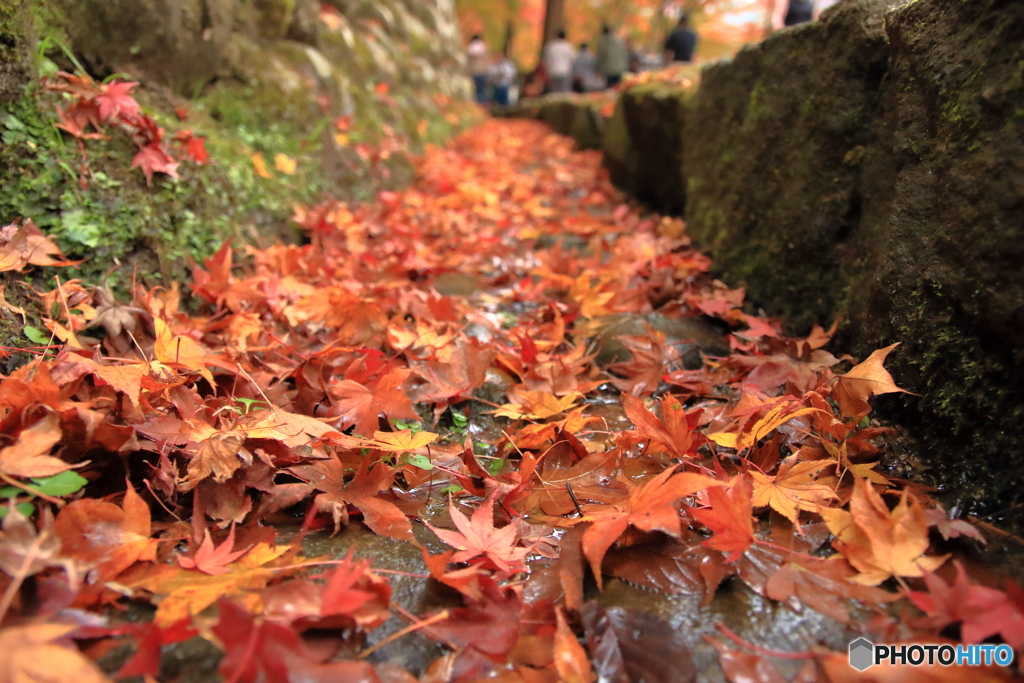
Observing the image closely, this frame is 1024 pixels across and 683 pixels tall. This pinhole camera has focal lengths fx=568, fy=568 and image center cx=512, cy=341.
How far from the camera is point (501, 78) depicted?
45.9 feet

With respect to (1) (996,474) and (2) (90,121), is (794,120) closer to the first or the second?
(1) (996,474)

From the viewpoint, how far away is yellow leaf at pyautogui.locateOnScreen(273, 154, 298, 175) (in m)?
3.02

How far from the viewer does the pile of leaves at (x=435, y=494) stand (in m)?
0.85

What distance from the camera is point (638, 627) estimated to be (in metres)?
0.91

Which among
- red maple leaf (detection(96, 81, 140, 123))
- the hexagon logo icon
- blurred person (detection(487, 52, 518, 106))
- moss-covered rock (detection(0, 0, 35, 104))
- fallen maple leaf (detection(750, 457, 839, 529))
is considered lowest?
the hexagon logo icon

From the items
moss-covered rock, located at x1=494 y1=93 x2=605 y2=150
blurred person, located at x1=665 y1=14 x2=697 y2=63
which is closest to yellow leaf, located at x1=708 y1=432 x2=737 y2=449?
moss-covered rock, located at x1=494 y1=93 x2=605 y2=150

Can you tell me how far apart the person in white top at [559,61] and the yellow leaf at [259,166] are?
1049 centimetres

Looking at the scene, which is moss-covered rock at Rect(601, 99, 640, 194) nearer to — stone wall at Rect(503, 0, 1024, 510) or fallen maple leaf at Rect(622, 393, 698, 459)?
stone wall at Rect(503, 0, 1024, 510)

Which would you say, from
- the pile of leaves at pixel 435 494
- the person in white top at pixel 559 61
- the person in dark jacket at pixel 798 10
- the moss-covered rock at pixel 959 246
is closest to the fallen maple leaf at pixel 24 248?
the pile of leaves at pixel 435 494

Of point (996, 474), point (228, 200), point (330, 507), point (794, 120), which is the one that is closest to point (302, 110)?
point (228, 200)

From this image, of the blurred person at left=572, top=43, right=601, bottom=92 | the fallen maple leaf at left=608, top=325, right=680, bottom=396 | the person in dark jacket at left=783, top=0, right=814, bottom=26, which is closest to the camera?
the fallen maple leaf at left=608, top=325, right=680, bottom=396

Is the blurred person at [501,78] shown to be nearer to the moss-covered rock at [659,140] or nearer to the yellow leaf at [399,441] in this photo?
the moss-covered rock at [659,140]

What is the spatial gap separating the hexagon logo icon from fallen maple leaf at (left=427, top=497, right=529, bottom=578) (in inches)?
20.7

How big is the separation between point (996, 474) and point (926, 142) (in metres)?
0.79
